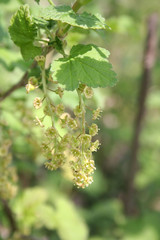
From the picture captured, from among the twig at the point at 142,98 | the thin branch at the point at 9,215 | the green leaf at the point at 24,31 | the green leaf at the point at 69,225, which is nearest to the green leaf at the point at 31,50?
the green leaf at the point at 24,31

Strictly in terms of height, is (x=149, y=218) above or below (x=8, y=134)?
above

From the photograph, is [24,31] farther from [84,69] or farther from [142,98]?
[142,98]

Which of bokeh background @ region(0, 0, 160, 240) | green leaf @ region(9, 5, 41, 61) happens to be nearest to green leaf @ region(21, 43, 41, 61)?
green leaf @ region(9, 5, 41, 61)

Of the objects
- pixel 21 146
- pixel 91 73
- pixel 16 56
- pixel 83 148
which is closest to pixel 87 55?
pixel 91 73

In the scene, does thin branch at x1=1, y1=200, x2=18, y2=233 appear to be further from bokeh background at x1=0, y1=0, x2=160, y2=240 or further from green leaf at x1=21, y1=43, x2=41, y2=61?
green leaf at x1=21, y1=43, x2=41, y2=61

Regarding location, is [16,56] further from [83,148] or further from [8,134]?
[83,148]

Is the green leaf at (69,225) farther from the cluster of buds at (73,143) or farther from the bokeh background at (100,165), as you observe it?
the cluster of buds at (73,143)
